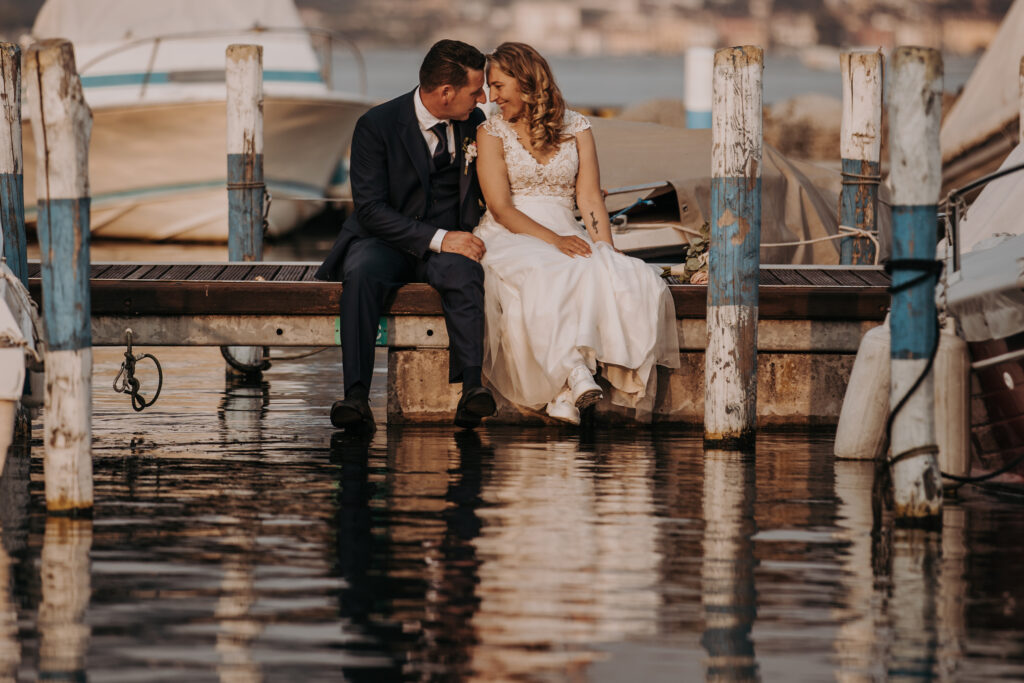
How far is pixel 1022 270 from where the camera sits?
6.03 metres

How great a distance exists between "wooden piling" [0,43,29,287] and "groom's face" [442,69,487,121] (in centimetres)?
180

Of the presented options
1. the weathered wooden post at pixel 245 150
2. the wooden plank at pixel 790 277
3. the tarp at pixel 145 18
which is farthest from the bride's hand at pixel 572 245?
the tarp at pixel 145 18

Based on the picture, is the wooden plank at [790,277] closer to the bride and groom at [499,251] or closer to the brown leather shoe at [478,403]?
the bride and groom at [499,251]

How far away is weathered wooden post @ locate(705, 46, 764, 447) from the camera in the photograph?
695 cm

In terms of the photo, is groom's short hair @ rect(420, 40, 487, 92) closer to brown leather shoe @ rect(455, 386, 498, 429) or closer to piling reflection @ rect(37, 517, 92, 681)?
brown leather shoe @ rect(455, 386, 498, 429)

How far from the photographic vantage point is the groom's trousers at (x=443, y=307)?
7438 mm

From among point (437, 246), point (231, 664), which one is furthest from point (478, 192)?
point (231, 664)

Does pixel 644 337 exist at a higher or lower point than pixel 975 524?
higher

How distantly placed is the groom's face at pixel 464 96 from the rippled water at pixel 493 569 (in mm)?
1430

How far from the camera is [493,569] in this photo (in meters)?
4.98

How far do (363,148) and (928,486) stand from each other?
3104 mm

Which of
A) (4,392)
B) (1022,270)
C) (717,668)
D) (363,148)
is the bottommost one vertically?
(717,668)

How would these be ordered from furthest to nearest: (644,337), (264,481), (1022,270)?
(644,337), (264,481), (1022,270)

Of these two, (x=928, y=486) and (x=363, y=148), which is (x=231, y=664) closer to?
(x=928, y=486)
